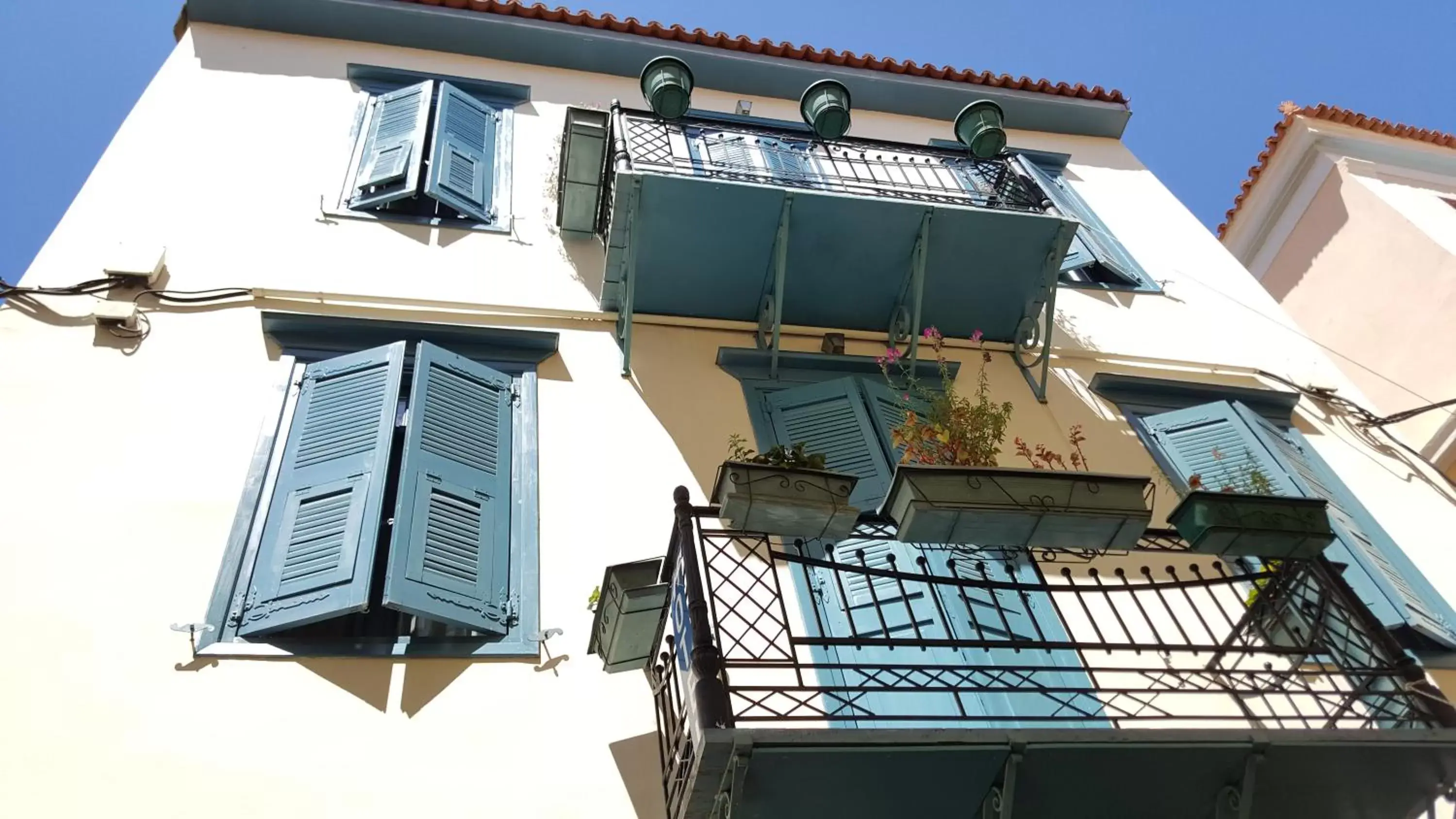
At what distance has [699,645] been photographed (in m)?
4.24

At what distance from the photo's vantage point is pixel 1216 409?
7.96 meters

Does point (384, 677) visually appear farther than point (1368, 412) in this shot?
No

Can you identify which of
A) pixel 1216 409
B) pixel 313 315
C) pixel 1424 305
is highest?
pixel 1424 305

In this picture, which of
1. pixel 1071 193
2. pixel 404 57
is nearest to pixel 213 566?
pixel 404 57

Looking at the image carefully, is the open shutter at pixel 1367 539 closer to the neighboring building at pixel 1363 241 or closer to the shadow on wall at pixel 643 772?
the neighboring building at pixel 1363 241

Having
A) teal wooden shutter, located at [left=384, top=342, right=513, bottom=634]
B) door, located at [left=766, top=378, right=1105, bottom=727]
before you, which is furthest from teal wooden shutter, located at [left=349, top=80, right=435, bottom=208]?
door, located at [left=766, top=378, right=1105, bottom=727]

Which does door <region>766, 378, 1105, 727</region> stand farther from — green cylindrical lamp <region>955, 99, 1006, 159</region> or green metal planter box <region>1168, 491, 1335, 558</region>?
green cylindrical lamp <region>955, 99, 1006, 159</region>

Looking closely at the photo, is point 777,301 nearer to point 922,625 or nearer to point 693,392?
point 693,392

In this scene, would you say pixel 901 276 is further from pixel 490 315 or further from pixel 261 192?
pixel 261 192

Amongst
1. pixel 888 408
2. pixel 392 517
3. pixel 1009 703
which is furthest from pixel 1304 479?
pixel 392 517

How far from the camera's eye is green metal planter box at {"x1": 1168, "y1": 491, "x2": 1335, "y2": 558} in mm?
5152

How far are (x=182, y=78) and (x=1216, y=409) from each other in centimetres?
782

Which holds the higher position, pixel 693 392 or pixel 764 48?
pixel 764 48

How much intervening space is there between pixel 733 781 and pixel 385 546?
2349 mm
